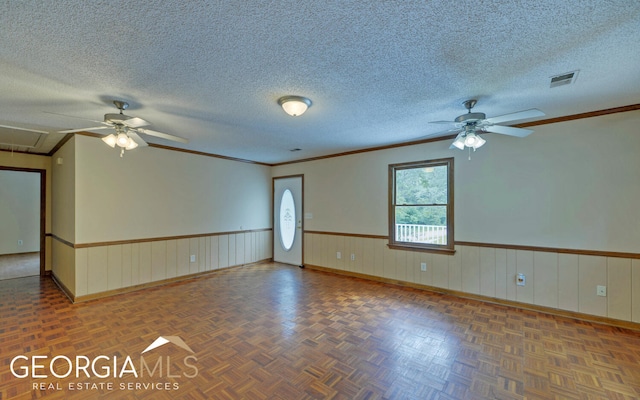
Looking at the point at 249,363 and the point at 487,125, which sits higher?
the point at 487,125

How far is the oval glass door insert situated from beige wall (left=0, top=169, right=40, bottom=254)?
7.02 meters

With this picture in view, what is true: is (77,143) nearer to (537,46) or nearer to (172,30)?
(172,30)

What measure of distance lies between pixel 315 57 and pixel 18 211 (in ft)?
32.2

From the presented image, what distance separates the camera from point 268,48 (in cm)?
185

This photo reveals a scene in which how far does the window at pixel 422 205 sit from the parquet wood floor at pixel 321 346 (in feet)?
2.87

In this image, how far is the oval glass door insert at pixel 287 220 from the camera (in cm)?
631

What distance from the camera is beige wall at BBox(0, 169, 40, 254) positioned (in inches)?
278

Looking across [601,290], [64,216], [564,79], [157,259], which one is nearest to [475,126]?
[564,79]

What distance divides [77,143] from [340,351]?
14.7ft

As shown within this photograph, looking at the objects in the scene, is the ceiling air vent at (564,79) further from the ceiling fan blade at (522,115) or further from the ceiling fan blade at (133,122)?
the ceiling fan blade at (133,122)

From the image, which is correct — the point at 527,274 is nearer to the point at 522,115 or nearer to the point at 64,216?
the point at 522,115

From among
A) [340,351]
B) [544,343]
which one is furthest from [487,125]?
[340,351]

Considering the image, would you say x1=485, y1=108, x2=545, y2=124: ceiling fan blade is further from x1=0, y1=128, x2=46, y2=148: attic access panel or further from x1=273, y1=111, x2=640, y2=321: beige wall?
x1=0, y1=128, x2=46, y2=148: attic access panel

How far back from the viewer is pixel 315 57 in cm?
196
